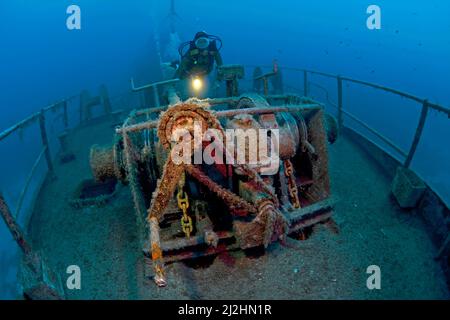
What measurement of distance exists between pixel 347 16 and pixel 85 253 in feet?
508

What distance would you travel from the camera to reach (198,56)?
7.52 metres

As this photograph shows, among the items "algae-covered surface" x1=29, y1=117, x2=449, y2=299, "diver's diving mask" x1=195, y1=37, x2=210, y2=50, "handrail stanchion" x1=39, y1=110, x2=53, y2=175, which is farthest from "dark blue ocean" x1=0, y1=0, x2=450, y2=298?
"diver's diving mask" x1=195, y1=37, x2=210, y2=50

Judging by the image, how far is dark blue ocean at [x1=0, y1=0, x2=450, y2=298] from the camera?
21.7m

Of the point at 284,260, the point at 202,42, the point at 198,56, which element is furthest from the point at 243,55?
the point at 284,260

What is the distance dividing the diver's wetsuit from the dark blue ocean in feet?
12.7

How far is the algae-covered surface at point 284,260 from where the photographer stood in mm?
3086

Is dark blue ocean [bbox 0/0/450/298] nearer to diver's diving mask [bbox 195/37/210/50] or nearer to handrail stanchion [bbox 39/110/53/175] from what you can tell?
handrail stanchion [bbox 39/110/53/175]

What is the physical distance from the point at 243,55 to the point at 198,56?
62.4 m

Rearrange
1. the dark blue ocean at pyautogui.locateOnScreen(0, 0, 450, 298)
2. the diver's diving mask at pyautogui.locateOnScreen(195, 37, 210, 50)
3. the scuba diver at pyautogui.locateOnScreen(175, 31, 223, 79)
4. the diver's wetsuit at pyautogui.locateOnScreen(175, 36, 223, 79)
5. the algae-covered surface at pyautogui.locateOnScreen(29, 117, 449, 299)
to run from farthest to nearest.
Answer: the dark blue ocean at pyautogui.locateOnScreen(0, 0, 450, 298) < the diver's wetsuit at pyautogui.locateOnScreen(175, 36, 223, 79) < the scuba diver at pyautogui.locateOnScreen(175, 31, 223, 79) < the diver's diving mask at pyautogui.locateOnScreen(195, 37, 210, 50) < the algae-covered surface at pyautogui.locateOnScreen(29, 117, 449, 299)

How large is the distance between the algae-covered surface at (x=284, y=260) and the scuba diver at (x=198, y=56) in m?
4.36

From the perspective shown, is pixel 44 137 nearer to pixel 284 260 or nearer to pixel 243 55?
pixel 284 260

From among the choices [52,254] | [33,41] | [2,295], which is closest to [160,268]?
[52,254]

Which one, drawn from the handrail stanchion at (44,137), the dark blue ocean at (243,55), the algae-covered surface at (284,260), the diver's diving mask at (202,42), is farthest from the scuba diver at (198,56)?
the algae-covered surface at (284,260)
